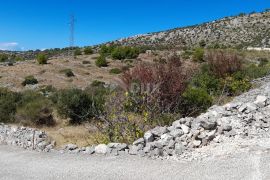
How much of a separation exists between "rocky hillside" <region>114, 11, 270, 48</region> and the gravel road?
62.6 m

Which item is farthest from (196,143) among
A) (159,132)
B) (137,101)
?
(137,101)

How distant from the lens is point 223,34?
8169 cm

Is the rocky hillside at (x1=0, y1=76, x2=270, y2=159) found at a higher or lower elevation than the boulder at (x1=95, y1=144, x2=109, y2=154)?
higher

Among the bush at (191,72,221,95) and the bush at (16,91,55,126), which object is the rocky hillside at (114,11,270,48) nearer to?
the bush at (191,72,221,95)

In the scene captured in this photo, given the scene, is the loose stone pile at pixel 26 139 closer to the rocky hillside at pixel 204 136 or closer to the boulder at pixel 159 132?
the rocky hillside at pixel 204 136

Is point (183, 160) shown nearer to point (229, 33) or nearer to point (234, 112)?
point (234, 112)

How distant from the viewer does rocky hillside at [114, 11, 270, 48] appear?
249 feet

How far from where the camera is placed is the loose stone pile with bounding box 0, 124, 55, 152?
12391 millimetres

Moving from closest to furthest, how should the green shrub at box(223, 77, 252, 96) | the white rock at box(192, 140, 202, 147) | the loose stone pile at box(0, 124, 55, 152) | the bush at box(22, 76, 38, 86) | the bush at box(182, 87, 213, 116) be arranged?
1. the white rock at box(192, 140, 202, 147)
2. the loose stone pile at box(0, 124, 55, 152)
3. the bush at box(182, 87, 213, 116)
4. the green shrub at box(223, 77, 252, 96)
5. the bush at box(22, 76, 38, 86)

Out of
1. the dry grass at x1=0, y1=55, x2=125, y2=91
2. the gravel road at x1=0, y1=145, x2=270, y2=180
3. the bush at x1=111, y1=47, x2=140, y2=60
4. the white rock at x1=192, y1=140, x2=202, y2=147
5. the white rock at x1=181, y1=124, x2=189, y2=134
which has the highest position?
the bush at x1=111, y1=47, x2=140, y2=60

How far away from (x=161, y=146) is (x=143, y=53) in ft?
151

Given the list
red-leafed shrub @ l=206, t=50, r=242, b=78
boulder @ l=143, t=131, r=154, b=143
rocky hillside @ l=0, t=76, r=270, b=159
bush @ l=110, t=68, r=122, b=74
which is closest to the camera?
rocky hillside @ l=0, t=76, r=270, b=159

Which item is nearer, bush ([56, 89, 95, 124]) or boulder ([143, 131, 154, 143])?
boulder ([143, 131, 154, 143])

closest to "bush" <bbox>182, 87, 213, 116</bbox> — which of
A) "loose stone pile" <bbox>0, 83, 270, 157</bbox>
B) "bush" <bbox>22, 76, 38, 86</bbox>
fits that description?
"loose stone pile" <bbox>0, 83, 270, 157</bbox>
